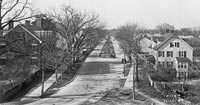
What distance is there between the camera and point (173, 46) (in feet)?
173

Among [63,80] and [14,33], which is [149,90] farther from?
[14,33]

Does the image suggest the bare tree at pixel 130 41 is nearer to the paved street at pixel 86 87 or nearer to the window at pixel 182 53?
the paved street at pixel 86 87

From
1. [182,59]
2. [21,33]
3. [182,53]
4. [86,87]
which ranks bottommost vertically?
[86,87]

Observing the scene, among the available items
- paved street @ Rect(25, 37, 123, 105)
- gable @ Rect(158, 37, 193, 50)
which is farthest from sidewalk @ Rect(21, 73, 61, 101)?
gable @ Rect(158, 37, 193, 50)

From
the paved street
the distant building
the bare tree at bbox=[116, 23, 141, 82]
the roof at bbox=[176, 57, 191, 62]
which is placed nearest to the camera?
the paved street

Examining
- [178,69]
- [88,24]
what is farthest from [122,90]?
[178,69]

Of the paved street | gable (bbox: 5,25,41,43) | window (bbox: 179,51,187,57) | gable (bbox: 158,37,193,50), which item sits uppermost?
gable (bbox: 5,25,41,43)

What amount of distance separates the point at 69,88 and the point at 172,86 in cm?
1668

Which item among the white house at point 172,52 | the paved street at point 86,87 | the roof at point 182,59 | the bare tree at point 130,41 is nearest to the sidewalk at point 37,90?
the paved street at point 86,87

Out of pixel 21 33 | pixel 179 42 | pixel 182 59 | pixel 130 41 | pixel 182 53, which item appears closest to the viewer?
pixel 21 33

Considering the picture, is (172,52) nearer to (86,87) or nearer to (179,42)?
(179,42)

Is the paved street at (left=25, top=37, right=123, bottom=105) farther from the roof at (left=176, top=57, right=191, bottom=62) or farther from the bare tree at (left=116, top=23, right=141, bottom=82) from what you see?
the roof at (left=176, top=57, right=191, bottom=62)

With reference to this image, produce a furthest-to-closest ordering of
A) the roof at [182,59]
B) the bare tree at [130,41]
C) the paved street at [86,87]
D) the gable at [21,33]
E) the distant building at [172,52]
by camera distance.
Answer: the bare tree at [130,41] < the distant building at [172,52] < the roof at [182,59] < the gable at [21,33] < the paved street at [86,87]

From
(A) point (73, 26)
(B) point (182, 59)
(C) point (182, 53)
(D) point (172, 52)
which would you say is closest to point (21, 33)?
(A) point (73, 26)
